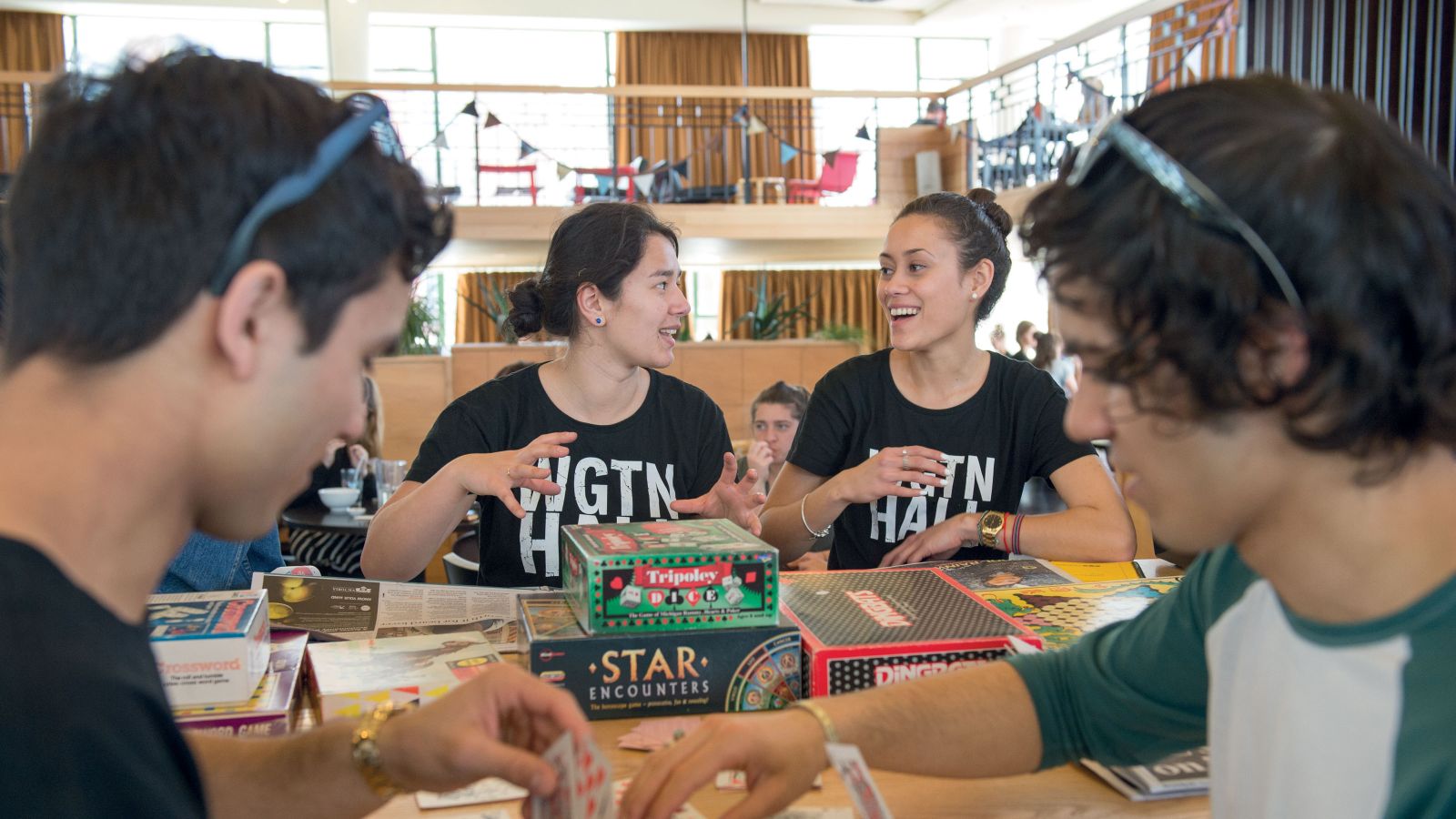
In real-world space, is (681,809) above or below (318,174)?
below

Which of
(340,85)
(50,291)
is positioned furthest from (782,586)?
(340,85)

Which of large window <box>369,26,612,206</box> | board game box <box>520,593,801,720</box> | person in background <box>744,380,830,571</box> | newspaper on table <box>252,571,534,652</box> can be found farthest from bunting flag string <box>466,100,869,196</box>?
board game box <box>520,593,801,720</box>

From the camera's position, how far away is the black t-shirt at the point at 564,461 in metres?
2.25

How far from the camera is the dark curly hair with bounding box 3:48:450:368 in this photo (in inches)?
27.7

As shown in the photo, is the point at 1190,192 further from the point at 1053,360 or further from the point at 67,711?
the point at 1053,360

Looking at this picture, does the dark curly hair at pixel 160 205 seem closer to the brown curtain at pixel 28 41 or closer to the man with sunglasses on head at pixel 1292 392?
the man with sunglasses on head at pixel 1292 392

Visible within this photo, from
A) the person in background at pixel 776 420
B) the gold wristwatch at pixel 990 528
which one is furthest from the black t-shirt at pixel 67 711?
the person in background at pixel 776 420

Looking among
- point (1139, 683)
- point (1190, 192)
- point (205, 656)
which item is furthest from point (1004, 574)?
point (205, 656)

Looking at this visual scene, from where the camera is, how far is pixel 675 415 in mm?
2451

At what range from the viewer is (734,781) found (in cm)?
118

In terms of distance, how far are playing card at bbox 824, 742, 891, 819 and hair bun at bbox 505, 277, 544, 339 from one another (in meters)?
1.79

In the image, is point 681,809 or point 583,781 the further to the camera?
point 681,809

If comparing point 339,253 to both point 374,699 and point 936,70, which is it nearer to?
point 374,699

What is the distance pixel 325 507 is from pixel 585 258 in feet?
7.33
